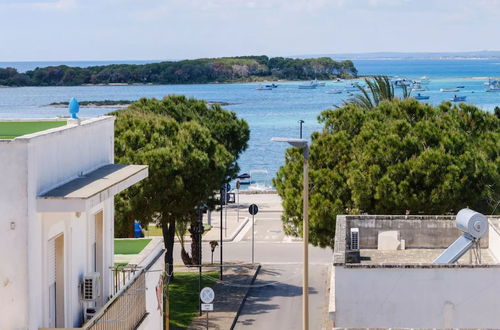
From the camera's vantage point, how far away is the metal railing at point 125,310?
48.3 feet

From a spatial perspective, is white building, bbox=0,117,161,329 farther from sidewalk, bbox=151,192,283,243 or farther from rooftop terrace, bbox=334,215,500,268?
sidewalk, bbox=151,192,283,243

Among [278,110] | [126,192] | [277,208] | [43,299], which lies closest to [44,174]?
[43,299]

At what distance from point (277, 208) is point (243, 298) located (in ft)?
87.3

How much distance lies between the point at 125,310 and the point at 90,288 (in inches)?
40.9

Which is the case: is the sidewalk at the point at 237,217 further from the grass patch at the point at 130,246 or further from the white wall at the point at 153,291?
the white wall at the point at 153,291

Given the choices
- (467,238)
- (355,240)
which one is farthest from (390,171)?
(467,238)

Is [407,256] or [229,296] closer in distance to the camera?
[407,256]

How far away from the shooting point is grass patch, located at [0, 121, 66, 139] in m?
15.0

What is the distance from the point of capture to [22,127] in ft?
52.8

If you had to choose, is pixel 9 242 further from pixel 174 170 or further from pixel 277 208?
pixel 277 208

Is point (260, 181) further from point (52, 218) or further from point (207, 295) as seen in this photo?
point (52, 218)

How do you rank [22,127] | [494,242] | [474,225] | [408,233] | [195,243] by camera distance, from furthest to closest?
[195,243]
[408,233]
[494,242]
[474,225]
[22,127]

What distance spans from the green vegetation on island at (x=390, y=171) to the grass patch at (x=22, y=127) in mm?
19993

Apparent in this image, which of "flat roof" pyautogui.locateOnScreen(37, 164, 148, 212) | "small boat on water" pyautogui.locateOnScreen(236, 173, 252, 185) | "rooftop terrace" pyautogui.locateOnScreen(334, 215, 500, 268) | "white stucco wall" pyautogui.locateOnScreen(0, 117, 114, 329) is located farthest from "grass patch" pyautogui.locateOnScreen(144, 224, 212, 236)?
"white stucco wall" pyautogui.locateOnScreen(0, 117, 114, 329)
